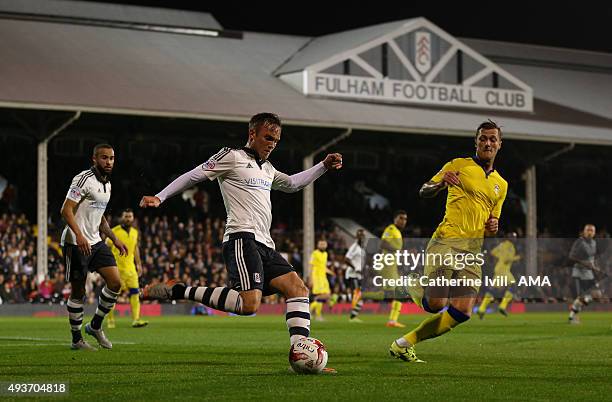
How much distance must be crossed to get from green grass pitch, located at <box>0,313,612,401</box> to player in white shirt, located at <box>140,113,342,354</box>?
25.6 inches

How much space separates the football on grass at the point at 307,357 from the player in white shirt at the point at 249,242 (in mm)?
107

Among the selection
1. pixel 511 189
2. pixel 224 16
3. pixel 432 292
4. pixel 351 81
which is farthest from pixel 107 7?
pixel 432 292

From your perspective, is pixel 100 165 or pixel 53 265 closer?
pixel 100 165

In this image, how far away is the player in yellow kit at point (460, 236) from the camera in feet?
39.3

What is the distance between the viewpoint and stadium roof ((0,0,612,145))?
115ft

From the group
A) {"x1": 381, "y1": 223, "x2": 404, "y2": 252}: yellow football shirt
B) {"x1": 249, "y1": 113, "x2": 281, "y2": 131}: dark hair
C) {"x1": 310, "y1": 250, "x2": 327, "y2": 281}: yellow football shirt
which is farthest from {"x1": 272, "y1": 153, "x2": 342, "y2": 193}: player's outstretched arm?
{"x1": 310, "y1": 250, "x2": 327, "y2": 281}: yellow football shirt

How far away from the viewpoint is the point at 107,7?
4284 centimetres

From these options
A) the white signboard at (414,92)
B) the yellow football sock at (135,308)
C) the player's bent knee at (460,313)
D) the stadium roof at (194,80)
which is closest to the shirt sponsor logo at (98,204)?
the player's bent knee at (460,313)

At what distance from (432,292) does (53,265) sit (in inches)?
1016

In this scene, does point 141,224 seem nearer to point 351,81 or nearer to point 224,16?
point 351,81

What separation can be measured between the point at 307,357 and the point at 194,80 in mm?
28517

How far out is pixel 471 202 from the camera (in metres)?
12.4

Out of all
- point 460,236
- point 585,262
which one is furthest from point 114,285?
point 585,262

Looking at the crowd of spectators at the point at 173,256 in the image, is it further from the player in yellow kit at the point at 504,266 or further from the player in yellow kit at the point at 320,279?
the player in yellow kit at the point at 320,279
